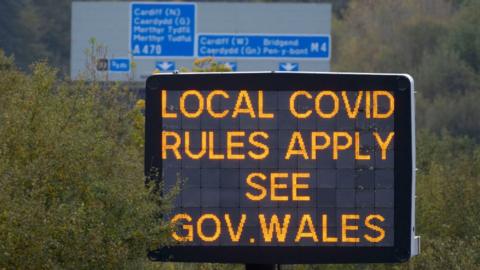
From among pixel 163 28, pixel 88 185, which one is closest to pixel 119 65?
pixel 163 28

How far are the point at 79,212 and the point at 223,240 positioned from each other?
91 cm

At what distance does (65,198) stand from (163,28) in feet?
91.1

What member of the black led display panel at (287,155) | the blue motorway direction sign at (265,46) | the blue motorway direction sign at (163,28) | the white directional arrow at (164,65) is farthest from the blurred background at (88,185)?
the blue motorway direction sign at (265,46)

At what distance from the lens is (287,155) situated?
26.4 ft

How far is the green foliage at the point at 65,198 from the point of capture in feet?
23.8

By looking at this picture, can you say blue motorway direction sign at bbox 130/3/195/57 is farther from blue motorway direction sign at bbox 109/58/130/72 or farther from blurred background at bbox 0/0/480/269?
blurred background at bbox 0/0/480/269

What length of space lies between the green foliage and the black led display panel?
301 millimetres

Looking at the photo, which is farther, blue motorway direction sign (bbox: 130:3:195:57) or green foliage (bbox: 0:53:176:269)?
blue motorway direction sign (bbox: 130:3:195:57)

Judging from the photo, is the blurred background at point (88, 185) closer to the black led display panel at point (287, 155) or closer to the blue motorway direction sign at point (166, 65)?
the black led display panel at point (287, 155)

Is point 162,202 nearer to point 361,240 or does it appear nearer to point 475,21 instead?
point 361,240

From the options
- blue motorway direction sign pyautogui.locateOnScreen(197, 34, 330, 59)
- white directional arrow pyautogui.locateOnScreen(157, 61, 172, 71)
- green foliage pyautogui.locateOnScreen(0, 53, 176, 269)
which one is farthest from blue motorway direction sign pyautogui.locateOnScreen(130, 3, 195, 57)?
green foliage pyautogui.locateOnScreen(0, 53, 176, 269)

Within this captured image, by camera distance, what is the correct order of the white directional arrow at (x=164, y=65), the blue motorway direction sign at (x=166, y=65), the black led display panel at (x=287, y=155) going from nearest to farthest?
the black led display panel at (x=287, y=155) < the white directional arrow at (x=164, y=65) < the blue motorway direction sign at (x=166, y=65)

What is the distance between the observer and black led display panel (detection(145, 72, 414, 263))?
802cm

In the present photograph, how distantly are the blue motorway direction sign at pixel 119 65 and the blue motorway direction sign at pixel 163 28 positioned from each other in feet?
3.60
